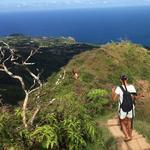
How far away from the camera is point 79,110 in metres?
12.6

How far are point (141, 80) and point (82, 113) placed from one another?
37.5 feet

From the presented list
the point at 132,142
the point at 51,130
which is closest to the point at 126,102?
the point at 132,142

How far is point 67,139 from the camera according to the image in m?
10.8

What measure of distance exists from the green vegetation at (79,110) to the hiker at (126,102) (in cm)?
57

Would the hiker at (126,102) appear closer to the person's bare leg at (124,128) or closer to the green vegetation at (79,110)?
the person's bare leg at (124,128)

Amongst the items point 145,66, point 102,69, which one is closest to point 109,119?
point 102,69

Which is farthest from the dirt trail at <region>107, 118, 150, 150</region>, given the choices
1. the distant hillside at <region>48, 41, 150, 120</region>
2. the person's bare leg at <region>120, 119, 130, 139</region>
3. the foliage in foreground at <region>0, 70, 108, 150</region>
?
the distant hillside at <region>48, 41, 150, 120</region>

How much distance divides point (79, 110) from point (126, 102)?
1375 mm

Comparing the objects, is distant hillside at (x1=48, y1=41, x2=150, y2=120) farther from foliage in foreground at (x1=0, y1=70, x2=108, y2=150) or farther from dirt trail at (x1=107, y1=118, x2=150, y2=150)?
foliage in foreground at (x1=0, y1=70, x2=108, y2=150)

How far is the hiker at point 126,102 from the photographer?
12914 mm

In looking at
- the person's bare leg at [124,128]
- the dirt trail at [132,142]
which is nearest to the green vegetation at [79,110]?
the dirt trail at [132,142]

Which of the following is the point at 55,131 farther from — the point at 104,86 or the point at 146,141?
the point at 104,86

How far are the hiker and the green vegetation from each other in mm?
571

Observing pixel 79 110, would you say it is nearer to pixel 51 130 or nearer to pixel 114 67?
pixel 51 130
